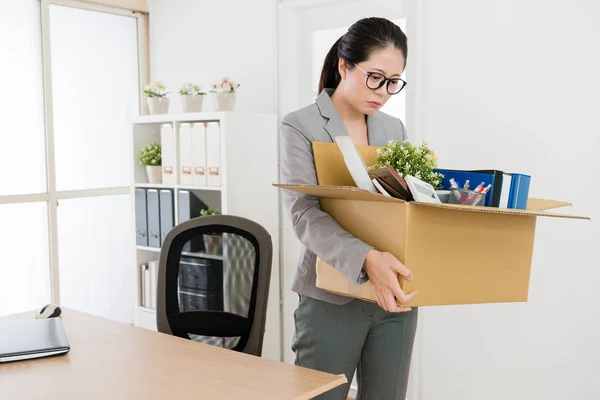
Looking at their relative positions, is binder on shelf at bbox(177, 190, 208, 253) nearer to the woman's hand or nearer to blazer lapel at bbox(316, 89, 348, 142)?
blazer lapel at bbox(316, 89, 348, 142)

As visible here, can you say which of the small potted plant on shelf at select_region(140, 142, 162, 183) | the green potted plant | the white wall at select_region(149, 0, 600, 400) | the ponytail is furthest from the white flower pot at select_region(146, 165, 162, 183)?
the green potted plant

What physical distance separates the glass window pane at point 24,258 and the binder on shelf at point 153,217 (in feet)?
2.05

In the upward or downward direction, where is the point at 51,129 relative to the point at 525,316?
upward

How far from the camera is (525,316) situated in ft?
8.99

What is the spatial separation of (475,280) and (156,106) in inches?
105

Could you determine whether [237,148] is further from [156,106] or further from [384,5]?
[384,5]

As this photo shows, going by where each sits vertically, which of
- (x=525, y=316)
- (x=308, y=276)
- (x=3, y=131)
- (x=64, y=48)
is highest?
(x=64, y=48)

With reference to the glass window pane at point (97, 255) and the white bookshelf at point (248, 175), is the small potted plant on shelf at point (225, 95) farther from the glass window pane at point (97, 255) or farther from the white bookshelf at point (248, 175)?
the glass window pane at point (97, 255)

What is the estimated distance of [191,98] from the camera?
11.8 feet

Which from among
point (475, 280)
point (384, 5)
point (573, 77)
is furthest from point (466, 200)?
point (384, 5)

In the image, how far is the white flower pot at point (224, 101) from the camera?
347 cm

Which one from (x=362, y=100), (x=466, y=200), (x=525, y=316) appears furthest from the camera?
(x=525, y=316)

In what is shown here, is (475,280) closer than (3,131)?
Yes

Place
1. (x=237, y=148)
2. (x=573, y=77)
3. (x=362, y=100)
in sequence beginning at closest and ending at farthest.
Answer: (x=362, y=100) → (x=573, y=77) → (x=237, y=148)
